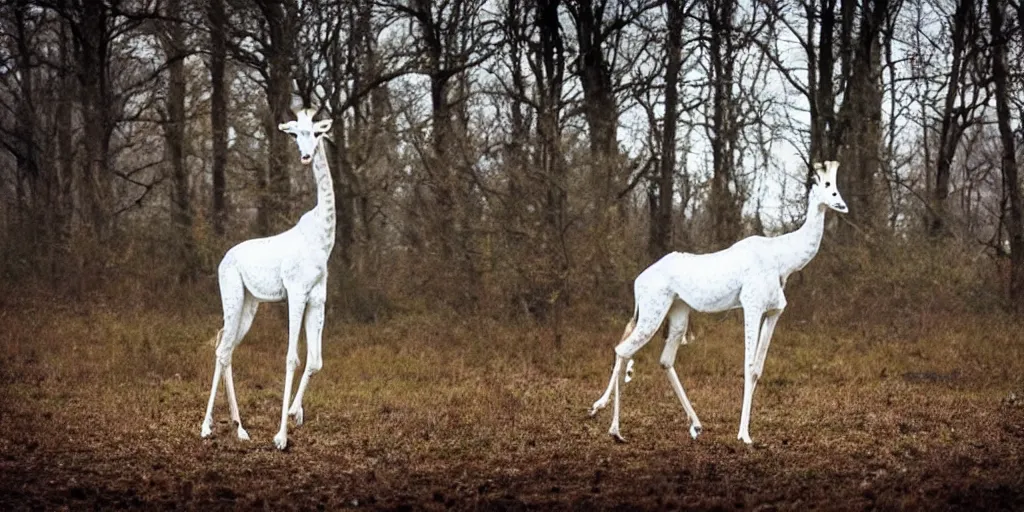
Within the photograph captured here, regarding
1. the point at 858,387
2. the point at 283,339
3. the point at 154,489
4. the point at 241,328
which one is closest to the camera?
the point at 154,489

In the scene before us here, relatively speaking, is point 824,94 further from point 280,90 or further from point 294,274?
point 294,274

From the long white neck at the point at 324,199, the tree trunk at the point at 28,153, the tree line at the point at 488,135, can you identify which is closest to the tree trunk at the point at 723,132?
the tree line at the point at 488,135

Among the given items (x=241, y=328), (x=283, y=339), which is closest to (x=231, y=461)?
(x=241, y=328)

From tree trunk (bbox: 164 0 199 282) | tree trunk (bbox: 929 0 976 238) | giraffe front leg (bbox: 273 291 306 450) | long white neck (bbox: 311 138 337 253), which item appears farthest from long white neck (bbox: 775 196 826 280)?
tree trunk (bbox: 164 0 199 282)

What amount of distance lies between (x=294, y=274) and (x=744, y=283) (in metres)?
4.13

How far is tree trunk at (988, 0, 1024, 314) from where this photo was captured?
62.5ft

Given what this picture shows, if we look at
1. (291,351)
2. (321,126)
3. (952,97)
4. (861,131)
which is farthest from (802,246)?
(952,97)

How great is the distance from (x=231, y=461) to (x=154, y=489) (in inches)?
46.3

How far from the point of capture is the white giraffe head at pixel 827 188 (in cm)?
969

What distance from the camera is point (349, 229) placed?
59.8ft

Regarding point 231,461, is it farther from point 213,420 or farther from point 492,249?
point 492,249

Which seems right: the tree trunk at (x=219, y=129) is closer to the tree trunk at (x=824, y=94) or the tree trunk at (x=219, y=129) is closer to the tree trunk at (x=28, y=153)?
the tree trunk at (x=28, y=153)

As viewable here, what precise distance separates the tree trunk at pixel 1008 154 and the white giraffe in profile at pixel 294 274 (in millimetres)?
14209

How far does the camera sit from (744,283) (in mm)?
9562
